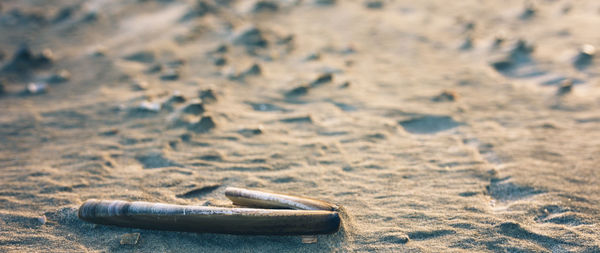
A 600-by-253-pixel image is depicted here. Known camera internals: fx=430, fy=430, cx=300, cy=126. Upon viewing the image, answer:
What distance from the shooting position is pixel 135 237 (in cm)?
194

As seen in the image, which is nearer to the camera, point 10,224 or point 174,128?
point 10,224

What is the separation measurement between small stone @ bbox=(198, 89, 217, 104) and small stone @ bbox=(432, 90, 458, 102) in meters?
1.71

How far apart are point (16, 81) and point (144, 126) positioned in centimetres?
173

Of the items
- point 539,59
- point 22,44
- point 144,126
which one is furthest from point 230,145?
point 22,44

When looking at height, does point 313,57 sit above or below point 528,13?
below

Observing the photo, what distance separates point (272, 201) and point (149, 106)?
5.31 feet

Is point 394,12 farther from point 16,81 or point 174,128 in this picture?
point 16,81

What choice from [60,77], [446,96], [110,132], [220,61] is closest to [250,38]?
[220,61]

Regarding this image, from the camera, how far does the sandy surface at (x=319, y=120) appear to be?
206cm

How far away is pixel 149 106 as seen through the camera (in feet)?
10.5

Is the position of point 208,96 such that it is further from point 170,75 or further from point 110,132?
point 110,132

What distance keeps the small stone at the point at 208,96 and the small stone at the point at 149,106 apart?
334mm

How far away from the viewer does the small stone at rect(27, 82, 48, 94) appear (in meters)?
3.64

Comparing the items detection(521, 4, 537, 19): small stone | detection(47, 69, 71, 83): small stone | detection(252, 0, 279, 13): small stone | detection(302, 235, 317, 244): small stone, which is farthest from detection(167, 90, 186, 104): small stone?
detection(521, 4, 537, 19): small stone
